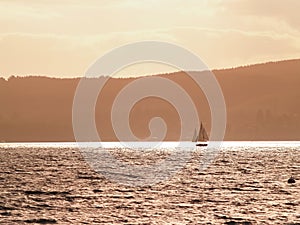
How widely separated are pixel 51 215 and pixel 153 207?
15.4 m

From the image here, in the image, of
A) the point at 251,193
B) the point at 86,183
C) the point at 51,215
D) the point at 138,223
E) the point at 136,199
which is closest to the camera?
the point at 138,223

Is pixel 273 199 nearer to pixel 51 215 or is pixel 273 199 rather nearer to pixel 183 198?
pixel 183 198

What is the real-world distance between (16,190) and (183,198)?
31.9m

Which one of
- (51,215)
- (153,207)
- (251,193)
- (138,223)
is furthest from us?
(251,193)

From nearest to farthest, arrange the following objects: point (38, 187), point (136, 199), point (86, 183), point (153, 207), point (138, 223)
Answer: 1. point (138, 223)
2. point (153, 207)
3. point (136, 199)
4. point (38, 187)
5. point (86, 183)

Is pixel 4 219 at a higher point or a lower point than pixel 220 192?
lower

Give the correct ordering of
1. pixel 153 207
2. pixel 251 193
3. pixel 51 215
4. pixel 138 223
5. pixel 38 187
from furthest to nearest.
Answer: pixel 38 187, pixel 251 193, pixel 153 207, pixel 51 215, pixel 138 223

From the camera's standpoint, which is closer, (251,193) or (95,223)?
(95,223)

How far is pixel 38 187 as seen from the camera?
12325 centimetres

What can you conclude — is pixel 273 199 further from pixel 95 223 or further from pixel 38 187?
pixel 38 187

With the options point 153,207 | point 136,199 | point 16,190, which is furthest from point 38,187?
point 153,207

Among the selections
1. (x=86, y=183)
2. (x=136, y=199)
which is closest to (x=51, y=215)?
(x=136, y=199)

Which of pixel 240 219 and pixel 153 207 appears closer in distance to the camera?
pixel 240 219

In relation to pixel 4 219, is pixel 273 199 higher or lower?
higher
